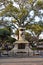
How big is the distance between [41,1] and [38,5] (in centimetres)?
98

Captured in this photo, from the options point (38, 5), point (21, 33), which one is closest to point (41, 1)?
point (38, 5)

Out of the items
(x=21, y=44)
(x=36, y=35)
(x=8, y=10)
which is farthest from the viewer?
(x=36, y=35)

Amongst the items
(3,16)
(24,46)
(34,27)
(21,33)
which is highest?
(3,16)

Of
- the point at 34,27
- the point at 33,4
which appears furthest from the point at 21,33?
the point at 33,4

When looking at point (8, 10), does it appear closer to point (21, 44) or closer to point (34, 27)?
point (34, 27)

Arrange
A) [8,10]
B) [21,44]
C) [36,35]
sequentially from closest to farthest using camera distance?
[21,44], [8,10], [36,35]

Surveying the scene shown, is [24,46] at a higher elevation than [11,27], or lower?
lower

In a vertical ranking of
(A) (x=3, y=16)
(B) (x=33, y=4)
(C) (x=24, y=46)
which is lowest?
(C) (x=24, y=46)

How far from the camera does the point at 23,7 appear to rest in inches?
1262

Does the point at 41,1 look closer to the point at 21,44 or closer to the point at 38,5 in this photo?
the point at 38,5

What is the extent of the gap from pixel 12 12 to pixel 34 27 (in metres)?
4.45

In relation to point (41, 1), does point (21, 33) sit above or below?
below

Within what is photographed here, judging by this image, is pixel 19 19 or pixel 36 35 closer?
pixel 19 19

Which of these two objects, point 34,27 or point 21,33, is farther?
point 34,27
